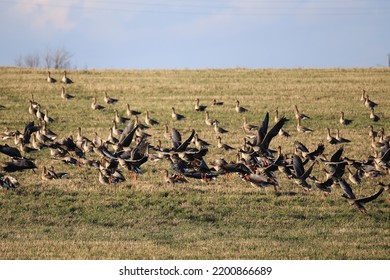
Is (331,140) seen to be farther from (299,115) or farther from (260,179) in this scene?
(260,179)

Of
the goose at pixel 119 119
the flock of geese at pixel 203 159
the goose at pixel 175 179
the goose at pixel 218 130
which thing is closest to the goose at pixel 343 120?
the flock of geese at pixel 203 159

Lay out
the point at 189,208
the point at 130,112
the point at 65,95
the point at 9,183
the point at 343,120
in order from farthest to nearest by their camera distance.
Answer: the point at 65,95
the point at 130,112
the point at 343,120
the point at 9,183
the point at 189,208

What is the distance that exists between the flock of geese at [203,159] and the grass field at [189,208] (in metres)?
0.33

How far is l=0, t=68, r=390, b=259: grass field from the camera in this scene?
14.3m

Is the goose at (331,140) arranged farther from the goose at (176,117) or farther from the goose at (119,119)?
the goose at (119,119)

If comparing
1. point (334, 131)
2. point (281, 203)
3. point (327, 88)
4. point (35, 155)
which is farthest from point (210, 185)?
point (327, 88)

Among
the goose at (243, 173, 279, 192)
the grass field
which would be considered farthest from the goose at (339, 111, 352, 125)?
the goose at (243, 173, 279, 192)

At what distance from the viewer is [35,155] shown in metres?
26.9

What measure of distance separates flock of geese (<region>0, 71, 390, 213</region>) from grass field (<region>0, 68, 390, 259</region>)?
33 centimetres

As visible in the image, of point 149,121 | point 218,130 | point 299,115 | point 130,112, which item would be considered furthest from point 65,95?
point 299,115

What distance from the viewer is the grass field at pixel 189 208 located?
563 inches

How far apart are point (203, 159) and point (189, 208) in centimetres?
587

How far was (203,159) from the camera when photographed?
81.2 ft

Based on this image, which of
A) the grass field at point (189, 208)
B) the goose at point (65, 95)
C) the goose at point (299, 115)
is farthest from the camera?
the goose at point (65, 95)
